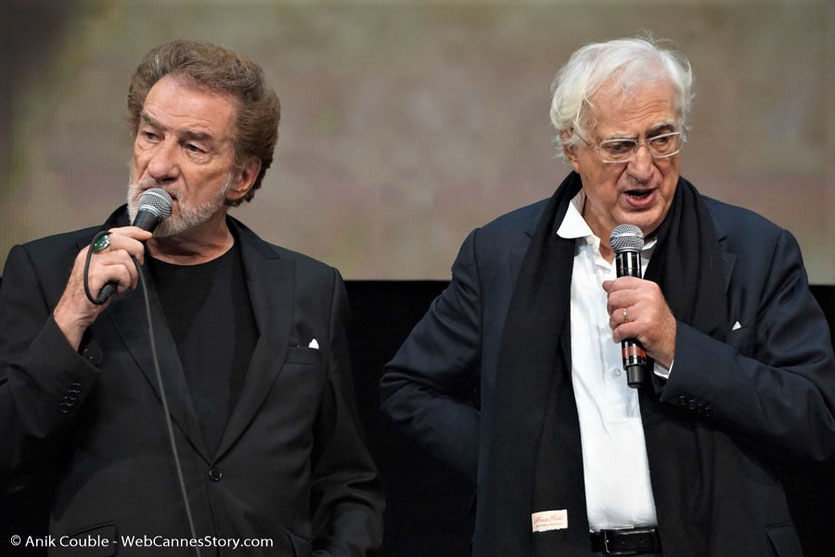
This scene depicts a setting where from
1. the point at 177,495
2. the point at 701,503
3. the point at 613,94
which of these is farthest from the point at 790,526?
the point at 177,495

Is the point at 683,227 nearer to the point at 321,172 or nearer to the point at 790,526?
the point at 790,526

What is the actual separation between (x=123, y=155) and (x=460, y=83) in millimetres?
1118

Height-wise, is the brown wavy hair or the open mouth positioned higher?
the brown wavy hair

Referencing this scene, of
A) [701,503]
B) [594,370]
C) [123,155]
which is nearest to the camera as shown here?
[701,503]

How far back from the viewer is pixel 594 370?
253cm

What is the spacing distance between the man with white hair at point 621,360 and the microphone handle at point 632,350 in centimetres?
2

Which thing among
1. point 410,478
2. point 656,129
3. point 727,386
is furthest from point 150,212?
point 410,478

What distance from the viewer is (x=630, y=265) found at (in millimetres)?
2379

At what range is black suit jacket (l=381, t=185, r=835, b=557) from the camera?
2332mm

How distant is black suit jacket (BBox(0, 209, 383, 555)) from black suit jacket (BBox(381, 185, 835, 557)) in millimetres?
259

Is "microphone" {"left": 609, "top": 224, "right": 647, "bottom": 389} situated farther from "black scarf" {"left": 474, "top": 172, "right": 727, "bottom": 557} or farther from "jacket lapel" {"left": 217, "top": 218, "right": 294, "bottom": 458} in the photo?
"jacket lapel" {"left": 217, "top": 218, "right": 294, "bottom": 458}

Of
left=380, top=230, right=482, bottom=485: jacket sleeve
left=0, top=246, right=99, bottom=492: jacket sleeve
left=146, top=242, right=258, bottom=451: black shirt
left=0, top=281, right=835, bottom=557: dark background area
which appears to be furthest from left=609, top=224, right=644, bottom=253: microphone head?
left=0, top=281, right=835, bottom=557: dark background area

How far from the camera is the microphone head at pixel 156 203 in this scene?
244 cm

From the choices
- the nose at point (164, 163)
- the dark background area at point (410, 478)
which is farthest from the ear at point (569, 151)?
the dark background area at point (410, 478)
